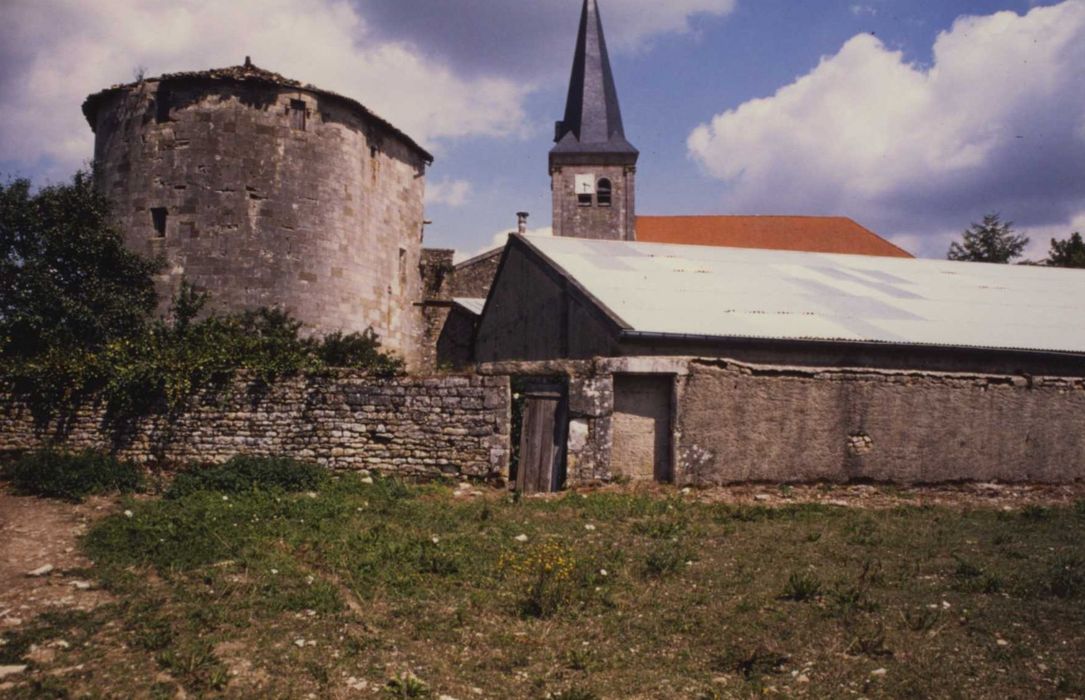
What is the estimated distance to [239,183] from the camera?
18.4 meters

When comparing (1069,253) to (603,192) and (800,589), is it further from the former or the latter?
(800,589)

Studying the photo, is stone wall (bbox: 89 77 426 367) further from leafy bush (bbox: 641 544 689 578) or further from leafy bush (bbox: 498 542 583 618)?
leafy bush (bbox: 641 544 689 578)

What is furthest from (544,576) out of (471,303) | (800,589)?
(471,303)

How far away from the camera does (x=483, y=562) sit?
6.91 metres

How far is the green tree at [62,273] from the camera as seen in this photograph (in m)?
14.3

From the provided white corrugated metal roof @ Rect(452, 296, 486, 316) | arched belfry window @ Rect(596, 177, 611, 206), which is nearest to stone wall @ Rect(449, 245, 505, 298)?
white corrugated metal roof @ Rect(452, 296, 486, 316)

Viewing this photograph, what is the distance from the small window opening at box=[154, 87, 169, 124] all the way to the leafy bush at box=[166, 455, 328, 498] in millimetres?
12191

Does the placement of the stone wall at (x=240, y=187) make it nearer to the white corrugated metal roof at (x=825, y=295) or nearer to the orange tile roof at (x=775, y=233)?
the white corrugated metal roof at (x=825, y=295)

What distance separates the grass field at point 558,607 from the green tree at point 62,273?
302 inches

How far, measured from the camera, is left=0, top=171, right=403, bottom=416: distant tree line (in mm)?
11188

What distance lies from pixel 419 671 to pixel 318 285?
15.7 metres

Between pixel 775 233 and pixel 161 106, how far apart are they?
26.8 metres

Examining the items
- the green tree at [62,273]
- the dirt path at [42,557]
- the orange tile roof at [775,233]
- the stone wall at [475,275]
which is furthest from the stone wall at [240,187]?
the orange tile roof at [775,233]

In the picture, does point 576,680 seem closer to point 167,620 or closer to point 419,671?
point 419,671
